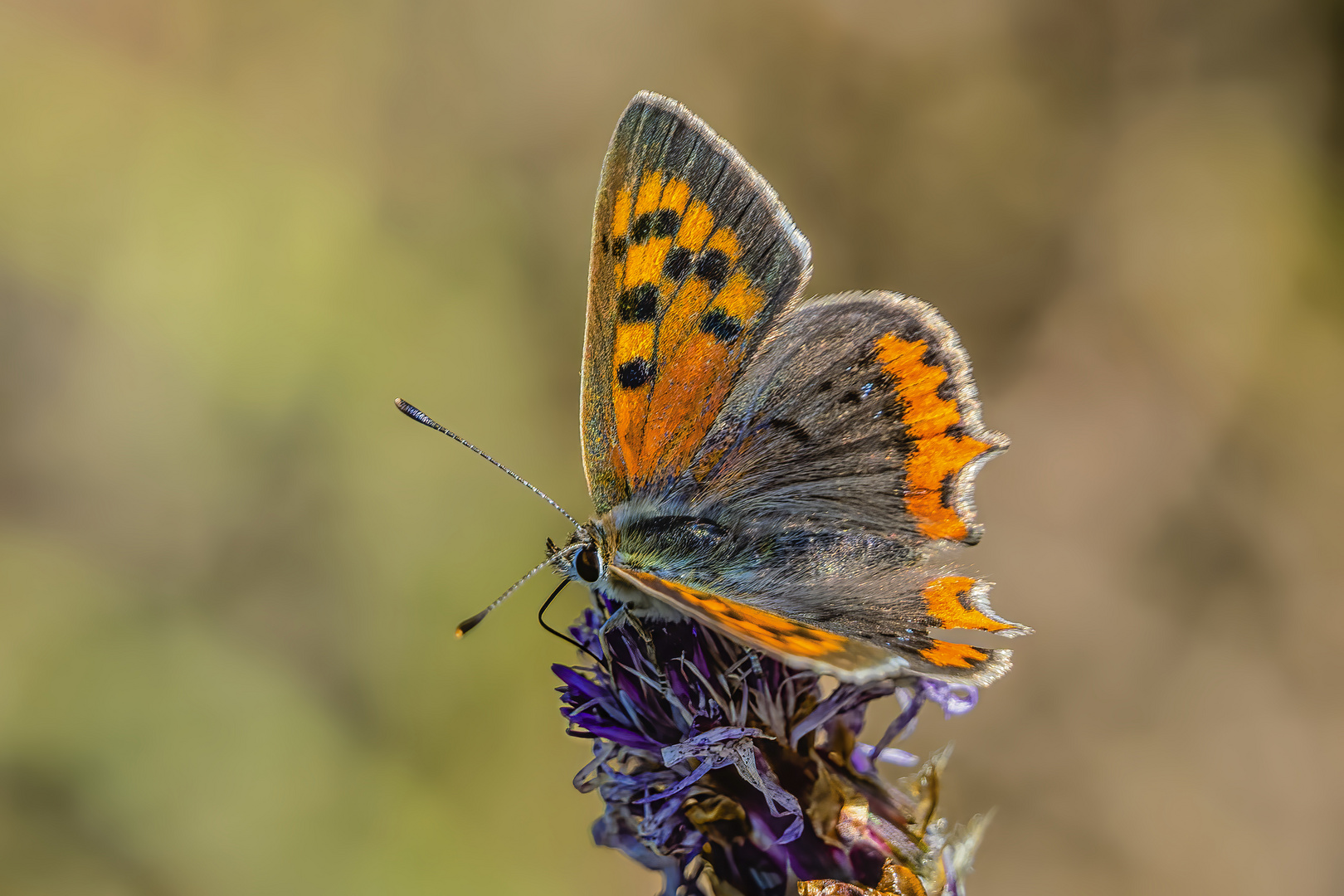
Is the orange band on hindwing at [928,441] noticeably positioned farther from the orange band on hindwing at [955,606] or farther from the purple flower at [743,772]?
the purple flower at [743,772]

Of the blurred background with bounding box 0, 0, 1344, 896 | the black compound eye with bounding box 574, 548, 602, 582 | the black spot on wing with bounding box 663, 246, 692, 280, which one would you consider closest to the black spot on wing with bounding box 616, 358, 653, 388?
the black spot on wing with bounding box 663, 246, 692, 280

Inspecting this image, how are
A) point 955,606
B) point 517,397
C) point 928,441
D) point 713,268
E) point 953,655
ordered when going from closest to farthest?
point 953,655 < point 955,606 < point 928,441 < point 713,268 < point 517,397

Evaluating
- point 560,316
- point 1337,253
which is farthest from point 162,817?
point 1337,253

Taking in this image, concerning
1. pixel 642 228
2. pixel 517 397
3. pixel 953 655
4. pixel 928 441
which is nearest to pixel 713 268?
pixel 642 228

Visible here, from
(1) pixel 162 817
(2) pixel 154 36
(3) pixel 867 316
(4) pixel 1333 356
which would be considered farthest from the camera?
(2) pixel 154 36

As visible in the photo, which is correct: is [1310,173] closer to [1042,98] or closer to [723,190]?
[1042,98]

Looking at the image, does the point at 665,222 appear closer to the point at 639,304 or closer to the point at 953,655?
the point at 639,304
